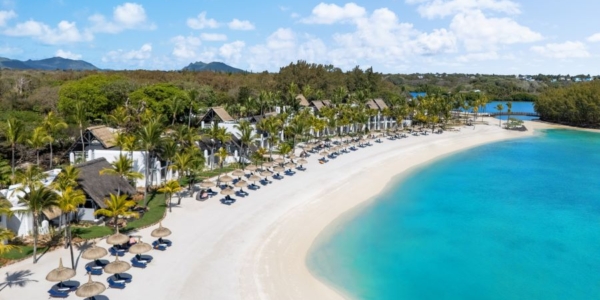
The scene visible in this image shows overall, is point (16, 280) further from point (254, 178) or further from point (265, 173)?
point (265, 173)

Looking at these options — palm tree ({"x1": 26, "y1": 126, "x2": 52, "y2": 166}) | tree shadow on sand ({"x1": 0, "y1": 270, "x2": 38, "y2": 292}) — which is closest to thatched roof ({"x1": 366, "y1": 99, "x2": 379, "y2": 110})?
palm tree ({"x1": 26, "y1": 126, "x2": 52, "y2": 166})

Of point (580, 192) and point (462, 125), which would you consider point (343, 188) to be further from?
point (462, 125)

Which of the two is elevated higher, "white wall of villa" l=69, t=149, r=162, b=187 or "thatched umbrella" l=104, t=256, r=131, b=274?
"white wall of villa" l=69, t=149, r=162, b=187

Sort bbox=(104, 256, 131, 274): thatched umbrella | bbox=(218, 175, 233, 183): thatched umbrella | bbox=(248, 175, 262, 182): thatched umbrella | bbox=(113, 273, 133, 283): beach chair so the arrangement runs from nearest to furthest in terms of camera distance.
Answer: bbox=(104, 256, 131, 274): thatched umbrella < bbox=(113, 273, 133, 283): beach chair < bbox=(218, 175, 233, 183): thatched umbrella < bbox=(248, 175, 262, 182): thatched umbrella

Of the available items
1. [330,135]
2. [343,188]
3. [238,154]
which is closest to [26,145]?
[238,154]

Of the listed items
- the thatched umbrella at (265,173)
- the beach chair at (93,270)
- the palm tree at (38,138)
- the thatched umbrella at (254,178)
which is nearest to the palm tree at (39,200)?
the beach chair at (93,270)

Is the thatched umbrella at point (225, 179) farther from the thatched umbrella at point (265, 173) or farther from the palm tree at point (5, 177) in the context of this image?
the palm tree at point (5, 177)

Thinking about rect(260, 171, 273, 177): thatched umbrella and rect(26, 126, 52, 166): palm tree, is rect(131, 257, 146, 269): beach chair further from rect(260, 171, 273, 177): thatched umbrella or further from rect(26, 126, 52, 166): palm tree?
rect(26, 126, 52, 166): palm tree

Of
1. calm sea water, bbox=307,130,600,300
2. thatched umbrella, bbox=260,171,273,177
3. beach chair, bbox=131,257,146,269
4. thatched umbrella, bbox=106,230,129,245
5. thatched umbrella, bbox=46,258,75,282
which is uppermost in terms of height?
thatched umbrella, bbox=260,171,273,177

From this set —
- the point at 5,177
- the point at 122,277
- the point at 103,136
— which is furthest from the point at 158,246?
the point at 103,136
